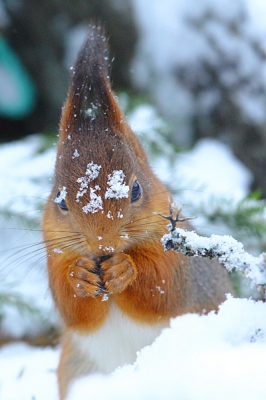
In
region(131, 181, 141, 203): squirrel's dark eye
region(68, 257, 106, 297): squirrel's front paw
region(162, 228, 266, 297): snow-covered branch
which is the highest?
region(131, 181, 141, 203): squirrel's dark eye

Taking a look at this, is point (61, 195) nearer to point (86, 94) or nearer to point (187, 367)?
point (86, 94)

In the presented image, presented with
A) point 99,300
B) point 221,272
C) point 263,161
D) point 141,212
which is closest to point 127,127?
point 141,212

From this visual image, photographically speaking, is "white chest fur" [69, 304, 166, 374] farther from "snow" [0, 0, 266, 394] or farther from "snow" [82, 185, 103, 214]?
"snow" [82, 185, 103, 214]

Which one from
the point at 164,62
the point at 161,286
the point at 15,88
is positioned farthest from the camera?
the point at 15,88

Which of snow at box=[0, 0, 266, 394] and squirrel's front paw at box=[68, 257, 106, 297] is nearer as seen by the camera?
snow at box=[0, 0, 266, 394]

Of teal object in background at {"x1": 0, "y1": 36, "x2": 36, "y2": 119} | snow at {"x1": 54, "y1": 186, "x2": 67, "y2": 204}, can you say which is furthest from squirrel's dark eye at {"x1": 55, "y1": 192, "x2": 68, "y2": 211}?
teal object in background at {"x1": 0, "y1": 36, "x2": 36, "y2": 119}

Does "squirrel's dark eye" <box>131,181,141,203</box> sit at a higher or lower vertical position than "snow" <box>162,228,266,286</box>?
higher

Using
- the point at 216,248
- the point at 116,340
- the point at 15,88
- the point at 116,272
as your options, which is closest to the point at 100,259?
the point at 116,272
